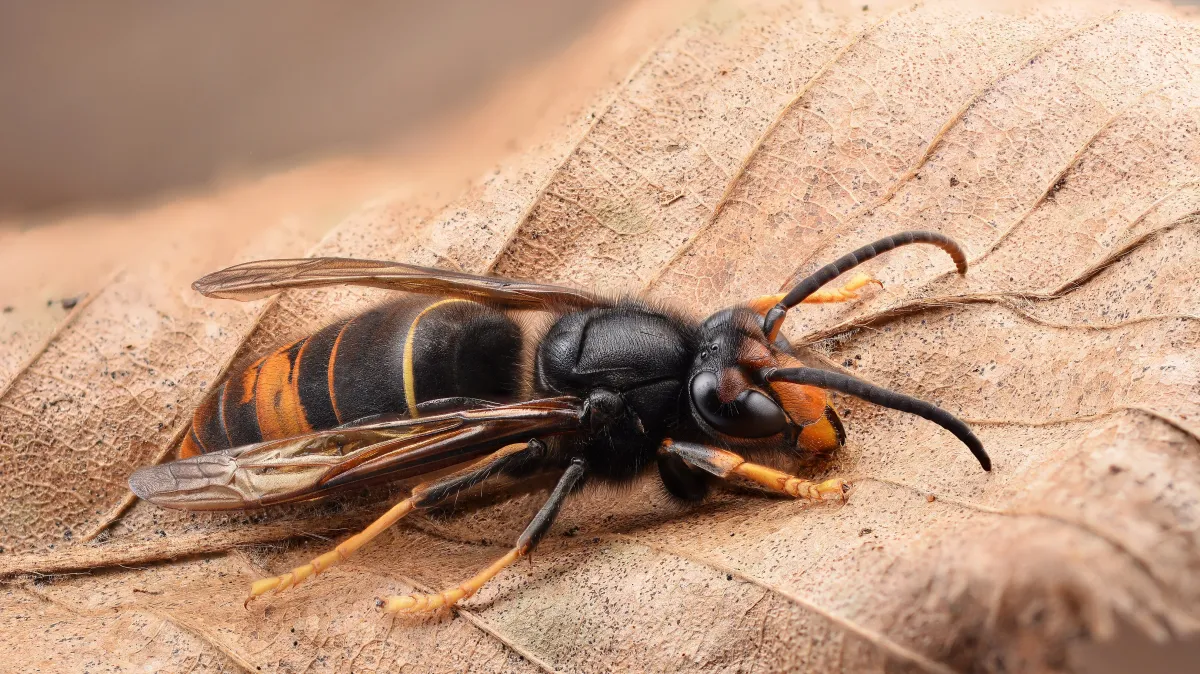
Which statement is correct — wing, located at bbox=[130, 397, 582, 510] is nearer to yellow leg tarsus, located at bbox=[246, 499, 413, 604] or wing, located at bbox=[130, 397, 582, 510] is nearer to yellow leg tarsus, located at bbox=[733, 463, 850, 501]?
yellow leg tarsus, located at bbox=[246, 499, 413, 604]

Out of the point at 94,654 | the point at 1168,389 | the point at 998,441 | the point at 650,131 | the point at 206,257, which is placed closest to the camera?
the point at 1168,389

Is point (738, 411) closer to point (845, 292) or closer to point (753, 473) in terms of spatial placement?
point (753, 473)

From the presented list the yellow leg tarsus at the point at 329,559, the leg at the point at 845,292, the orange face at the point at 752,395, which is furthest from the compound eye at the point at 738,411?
the yellow leg tarsus at the point at 329,559

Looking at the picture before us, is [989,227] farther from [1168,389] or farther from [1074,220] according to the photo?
[1168,389]

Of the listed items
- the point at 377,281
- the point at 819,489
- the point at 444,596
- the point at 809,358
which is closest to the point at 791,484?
the point at 819,489

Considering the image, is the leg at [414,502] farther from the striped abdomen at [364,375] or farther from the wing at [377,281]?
the wing at [377,281]

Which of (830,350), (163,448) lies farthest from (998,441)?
(163,448)
